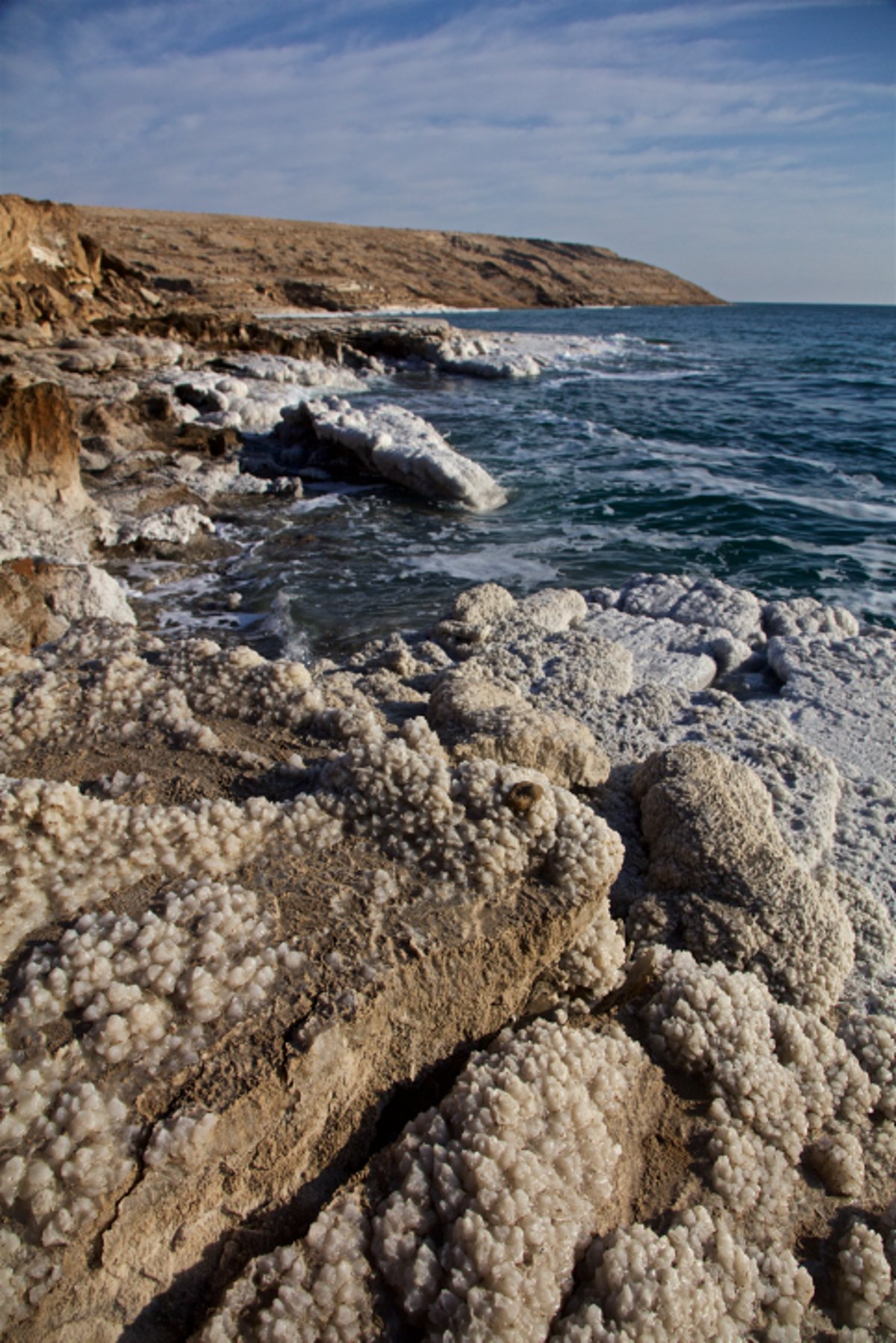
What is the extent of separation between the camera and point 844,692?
405 cm

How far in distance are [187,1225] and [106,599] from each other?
446 centimetres

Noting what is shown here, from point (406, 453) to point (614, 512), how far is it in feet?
9.65

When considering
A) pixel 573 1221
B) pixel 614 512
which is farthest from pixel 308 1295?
pixel 614 512

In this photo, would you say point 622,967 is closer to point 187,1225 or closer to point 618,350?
point 187,1225

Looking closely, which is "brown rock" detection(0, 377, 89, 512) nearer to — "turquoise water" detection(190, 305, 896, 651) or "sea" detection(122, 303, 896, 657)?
"sea" detection(122, 303, 896, 657)

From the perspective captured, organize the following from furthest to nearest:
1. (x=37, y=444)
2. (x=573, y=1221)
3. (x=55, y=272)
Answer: (x=55, y=272) < (x=37, y=444) < (x=573, y=1221)

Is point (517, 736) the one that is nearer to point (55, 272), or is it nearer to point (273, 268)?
point (55, 272)

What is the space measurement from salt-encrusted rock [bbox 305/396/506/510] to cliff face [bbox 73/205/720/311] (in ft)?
81.8

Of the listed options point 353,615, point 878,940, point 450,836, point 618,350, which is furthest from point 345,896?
point 618,350

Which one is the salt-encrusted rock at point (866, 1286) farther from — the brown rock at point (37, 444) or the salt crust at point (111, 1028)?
the brown rock at point (37, 444)

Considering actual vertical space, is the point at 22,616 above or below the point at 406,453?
below

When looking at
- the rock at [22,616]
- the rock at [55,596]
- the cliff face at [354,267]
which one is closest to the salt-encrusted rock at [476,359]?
the cliff face at [354,267]

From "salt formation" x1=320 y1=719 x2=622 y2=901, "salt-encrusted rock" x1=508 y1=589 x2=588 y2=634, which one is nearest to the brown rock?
"salt-encrusted rock" x1=508 y1=589 x2=588 y2=634

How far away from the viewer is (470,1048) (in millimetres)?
1646
